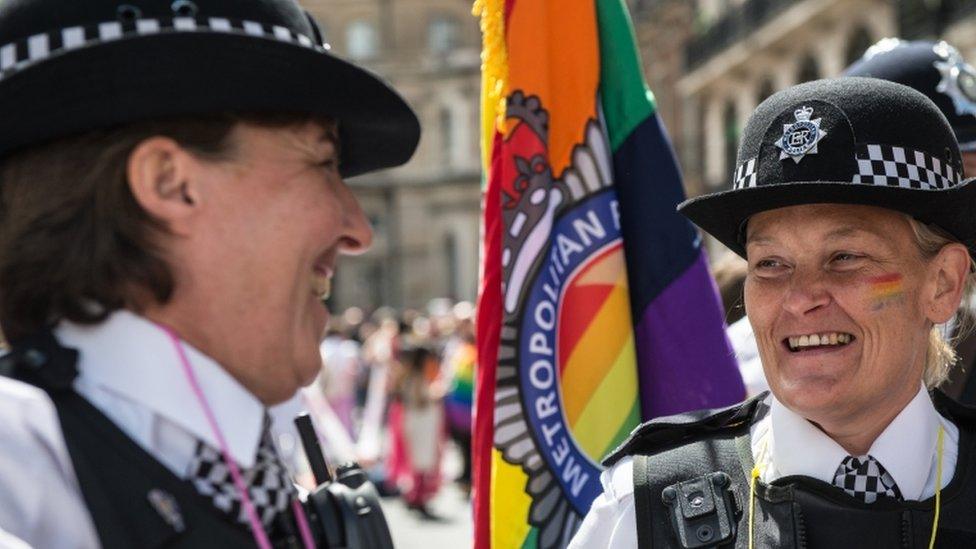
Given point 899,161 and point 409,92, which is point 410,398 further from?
point 409,92

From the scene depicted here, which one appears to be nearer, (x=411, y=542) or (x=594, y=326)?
(x=594, y=326)

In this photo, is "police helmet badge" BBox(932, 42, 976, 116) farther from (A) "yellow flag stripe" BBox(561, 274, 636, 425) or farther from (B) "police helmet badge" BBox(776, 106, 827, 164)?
(B) "police helmet badge" BBox(776, 106, 827, 164)

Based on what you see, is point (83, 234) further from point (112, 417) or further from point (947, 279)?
point (947, 279)

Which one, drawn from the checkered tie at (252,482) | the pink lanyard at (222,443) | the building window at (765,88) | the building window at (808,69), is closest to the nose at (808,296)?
the checkered tie at (252,482)

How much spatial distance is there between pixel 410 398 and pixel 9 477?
515 inches

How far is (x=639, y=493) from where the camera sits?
2.57 meters

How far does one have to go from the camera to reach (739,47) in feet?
90.2

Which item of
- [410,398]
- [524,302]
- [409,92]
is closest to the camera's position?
[524,302]

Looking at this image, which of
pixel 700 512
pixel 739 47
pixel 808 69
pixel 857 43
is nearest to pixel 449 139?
pixel 739 47

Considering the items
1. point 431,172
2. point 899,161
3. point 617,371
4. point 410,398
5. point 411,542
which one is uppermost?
point 431,172

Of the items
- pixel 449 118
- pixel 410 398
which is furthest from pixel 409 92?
pixel 410 398

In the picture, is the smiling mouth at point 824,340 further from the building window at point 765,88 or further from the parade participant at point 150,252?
the building window at point 765,88

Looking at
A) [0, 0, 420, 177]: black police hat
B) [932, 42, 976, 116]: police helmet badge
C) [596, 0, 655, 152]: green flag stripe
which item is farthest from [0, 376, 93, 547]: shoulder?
[932, 42, 976, 116]: police helmet badge

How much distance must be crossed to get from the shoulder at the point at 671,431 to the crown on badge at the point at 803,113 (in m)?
0.64
